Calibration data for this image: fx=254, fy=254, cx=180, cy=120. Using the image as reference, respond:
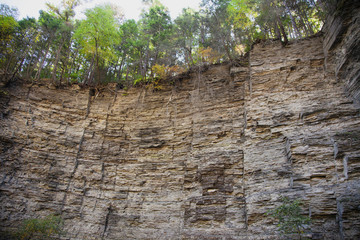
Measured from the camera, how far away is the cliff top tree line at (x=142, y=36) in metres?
14.5

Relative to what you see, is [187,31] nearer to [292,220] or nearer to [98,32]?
[98,32]

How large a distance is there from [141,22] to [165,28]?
2.69m

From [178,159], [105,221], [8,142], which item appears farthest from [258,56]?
[8,142]

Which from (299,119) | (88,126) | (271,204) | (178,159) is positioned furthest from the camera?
(88,126)

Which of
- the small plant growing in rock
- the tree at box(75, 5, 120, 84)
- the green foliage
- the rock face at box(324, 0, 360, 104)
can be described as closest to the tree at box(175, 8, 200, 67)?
the tree at box(75, 5, 120, 84)

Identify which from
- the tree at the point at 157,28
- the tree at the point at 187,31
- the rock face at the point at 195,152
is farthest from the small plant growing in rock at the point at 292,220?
the tree at the point at 157,28

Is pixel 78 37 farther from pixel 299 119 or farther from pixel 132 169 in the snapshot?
pixel 299 119

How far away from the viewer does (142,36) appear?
18.0 metres

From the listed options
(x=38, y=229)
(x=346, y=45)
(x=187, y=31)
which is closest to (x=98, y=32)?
(x=187, y=31)

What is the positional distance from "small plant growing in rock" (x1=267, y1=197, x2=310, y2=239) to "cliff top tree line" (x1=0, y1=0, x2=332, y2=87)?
28.2 ft

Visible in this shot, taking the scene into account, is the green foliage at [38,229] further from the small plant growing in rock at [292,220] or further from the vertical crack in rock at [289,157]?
the vertical crack in rock at [289,157]

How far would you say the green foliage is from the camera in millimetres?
9938

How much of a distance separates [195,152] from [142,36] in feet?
34.0

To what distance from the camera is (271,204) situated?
333 inches
